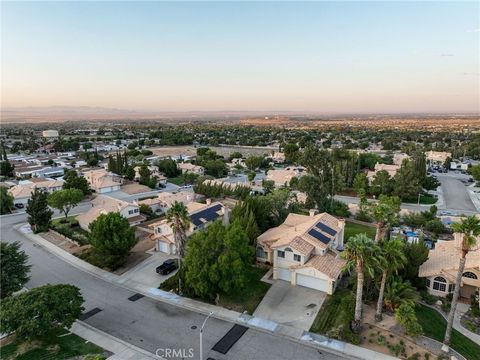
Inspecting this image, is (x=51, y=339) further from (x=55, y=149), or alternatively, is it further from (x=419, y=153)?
(x=55, y=149)

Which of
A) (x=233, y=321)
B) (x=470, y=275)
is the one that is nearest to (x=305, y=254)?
(x=233, y=321)

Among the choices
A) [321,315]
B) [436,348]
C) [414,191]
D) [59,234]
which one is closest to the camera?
[436,348]

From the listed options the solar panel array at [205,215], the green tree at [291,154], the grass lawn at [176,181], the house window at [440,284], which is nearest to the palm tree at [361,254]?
the house window at [440,284]

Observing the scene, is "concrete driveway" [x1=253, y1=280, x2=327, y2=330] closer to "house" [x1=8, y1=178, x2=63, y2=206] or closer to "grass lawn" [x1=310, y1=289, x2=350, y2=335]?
"grass lawn" [x1=310, y1=289, x2=350, y2=335]

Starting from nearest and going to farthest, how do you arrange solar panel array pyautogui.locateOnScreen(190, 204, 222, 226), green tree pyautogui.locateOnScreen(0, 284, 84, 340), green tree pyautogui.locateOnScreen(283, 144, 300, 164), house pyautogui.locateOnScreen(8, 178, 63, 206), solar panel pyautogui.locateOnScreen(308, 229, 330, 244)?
green tree pyautogui.locateOnScreen(0, 284, 84, 340) < solar panel pyautogui.locateOnScreen(308, 229, 330, 244) < solar panel array pyautogui.locateOnScreen(190, 204, 222, 226) < house pyautogui.locateOnScreen(8, 178, 63, 206) < green tree pyautogui.locateOnScreen(283, 144, 300, 164)

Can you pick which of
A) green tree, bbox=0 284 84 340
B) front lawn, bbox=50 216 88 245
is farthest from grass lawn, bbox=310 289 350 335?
front lawn, bbox=50 216 88 245

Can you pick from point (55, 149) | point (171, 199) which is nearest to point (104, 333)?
point (171, 199)

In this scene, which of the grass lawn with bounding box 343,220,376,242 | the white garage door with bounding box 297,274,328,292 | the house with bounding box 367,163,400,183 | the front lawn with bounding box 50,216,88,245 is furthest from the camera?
the house with bounding box 367,163,400,183
